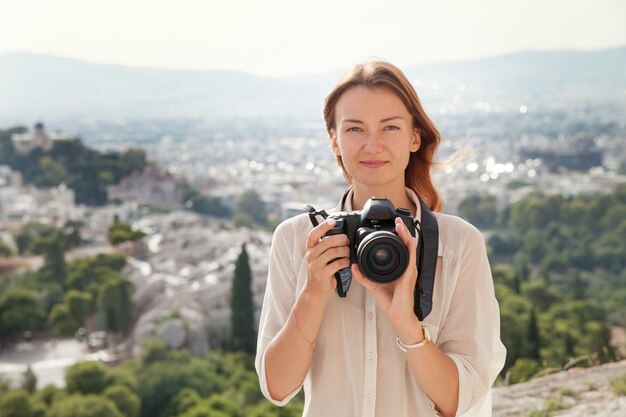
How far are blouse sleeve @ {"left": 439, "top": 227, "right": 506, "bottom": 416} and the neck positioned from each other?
0.09 meters

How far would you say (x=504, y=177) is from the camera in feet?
97.7

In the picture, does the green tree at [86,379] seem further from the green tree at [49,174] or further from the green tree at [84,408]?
the green tree at [49,174]

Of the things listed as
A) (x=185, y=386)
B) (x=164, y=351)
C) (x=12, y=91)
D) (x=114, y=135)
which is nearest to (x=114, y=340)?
(x=164, y=351)

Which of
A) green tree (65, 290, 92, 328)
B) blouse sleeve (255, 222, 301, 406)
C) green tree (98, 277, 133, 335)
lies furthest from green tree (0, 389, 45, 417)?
blouse sleeve (255, 222, 301, 406)

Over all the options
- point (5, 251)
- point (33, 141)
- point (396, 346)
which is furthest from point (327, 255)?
point (33, 141)

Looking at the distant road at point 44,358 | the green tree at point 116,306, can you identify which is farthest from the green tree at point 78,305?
the distant road at point 44,358

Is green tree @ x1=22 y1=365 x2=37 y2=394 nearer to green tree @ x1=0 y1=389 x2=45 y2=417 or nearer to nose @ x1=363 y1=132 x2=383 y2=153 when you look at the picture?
green tree @ x1=0 y1=389 x2=45 y2=417

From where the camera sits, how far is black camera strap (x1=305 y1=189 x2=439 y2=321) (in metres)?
0.77

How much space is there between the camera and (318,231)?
0.77 m

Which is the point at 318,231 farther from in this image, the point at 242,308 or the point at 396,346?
the point at 242,308

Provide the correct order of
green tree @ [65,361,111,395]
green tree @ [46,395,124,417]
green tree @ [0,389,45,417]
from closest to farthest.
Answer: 1. green tree @ [46,395,124,417]
2. green tree @ [0,389,45,417]
3. green tree @ [65,361,111,395]

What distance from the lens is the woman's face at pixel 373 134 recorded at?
82cm

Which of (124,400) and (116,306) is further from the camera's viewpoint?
(116,306)

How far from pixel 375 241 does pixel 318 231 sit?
0.07m
